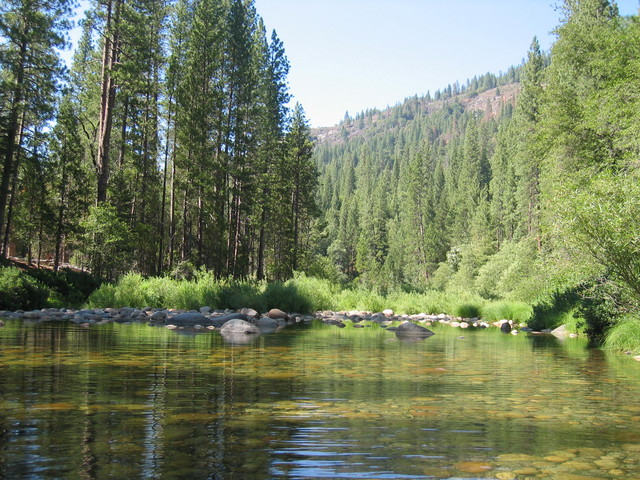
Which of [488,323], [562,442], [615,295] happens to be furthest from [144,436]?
[488,323]

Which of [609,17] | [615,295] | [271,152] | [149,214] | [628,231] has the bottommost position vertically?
[615,295]

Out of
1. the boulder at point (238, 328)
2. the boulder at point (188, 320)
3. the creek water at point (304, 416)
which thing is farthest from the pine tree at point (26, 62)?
the creek water at point (304, 416)

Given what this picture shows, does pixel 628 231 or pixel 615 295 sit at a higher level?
pixel 628 231

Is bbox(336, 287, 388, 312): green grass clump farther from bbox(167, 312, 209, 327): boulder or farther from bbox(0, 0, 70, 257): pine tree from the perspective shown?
bbox(0, 0, 70, 257): pine tree

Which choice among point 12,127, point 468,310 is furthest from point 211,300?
point 468,310

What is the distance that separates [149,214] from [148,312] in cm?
2028

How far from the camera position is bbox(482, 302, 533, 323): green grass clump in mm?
21556

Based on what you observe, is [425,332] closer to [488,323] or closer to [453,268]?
[488,323]

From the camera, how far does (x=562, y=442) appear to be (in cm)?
368

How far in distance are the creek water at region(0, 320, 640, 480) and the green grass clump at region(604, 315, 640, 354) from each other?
3.08 metres

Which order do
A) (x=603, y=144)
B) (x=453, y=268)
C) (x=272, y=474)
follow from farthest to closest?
(x=453, y=268) → (x=603, y=144) → (x=272, y=474)

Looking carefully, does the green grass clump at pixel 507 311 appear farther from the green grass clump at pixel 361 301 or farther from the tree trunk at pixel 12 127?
the tree trunk at pixel 12 127

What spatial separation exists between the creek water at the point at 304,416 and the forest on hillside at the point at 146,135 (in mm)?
16598

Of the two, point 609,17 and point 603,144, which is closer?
point 603,144
